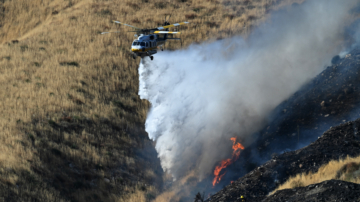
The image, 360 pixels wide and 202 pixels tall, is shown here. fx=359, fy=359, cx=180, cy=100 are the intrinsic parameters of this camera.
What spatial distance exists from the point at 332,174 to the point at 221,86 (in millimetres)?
16820

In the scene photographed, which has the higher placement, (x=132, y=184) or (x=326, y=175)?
(x=326, y=175)

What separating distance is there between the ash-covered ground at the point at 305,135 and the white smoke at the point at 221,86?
1.74 metres

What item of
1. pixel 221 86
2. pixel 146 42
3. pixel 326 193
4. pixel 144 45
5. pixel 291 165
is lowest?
pixel 291 165

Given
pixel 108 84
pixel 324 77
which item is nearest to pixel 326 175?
pixel 324 77

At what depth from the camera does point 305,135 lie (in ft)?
85.3

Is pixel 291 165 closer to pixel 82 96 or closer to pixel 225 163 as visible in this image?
pixel 225 163

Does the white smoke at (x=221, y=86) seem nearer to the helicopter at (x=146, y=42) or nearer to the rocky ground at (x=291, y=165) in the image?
the helicopter at (x=146, y=42)

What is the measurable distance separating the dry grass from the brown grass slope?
12.0 m

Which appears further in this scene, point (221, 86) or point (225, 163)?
point (221, 86)

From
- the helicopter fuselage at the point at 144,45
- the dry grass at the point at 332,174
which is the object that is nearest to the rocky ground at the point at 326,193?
the dry grass at the point at 332,174

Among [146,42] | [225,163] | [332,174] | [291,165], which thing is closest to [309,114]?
[225,163]

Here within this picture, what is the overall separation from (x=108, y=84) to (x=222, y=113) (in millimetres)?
12658

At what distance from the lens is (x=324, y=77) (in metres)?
30.8

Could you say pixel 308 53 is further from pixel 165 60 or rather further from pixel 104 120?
pixel 104 120
